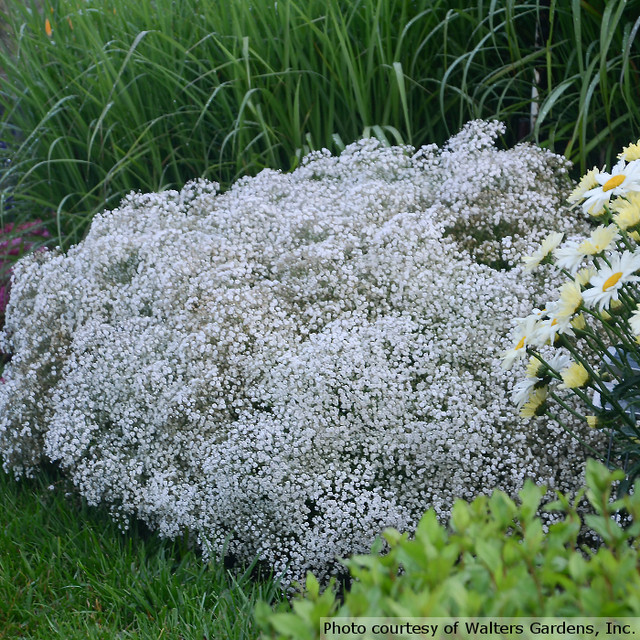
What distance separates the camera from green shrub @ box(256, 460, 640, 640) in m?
0.93

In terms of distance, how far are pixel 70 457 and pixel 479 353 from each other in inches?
61.7

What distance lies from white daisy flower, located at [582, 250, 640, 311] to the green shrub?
65 centimetres

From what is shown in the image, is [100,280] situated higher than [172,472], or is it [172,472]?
[100,280]

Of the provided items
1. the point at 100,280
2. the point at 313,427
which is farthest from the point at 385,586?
the point at 100,280

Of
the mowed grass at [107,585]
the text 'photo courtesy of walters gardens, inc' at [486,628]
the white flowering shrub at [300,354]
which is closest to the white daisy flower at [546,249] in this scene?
the white flowering shrub at [300,354]

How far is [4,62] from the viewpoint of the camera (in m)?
4.66

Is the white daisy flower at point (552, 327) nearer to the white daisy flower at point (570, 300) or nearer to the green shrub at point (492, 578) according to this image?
the white daisy flower at point (570, 300)

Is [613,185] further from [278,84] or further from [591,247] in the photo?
[278,84]

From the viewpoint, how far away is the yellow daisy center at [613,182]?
189 cm

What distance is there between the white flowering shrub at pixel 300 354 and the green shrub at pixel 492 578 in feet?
4.35

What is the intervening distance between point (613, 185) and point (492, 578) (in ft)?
3.96

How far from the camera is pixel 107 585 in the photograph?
2.58 m

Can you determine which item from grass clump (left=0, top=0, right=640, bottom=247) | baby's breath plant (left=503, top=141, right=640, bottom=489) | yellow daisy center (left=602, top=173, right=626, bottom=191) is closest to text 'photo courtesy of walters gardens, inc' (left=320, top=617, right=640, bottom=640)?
baby's breath plant (left=503, top=141, right=640, bottom=489)

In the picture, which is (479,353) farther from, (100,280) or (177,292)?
(100,280)
